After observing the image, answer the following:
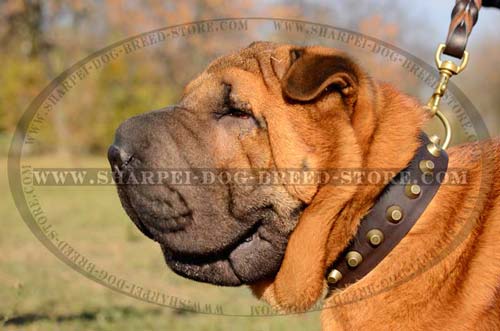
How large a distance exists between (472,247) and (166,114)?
169 cm

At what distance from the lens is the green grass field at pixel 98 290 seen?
20.8 ft

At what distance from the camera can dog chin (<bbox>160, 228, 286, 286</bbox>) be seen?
132 inches

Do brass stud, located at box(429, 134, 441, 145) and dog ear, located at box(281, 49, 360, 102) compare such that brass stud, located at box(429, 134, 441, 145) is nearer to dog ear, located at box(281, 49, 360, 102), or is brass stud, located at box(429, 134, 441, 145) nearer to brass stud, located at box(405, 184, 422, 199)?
brass stud, located at box(405, 184, 422, 199)

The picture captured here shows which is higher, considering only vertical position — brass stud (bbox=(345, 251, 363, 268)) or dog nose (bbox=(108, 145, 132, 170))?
Result: dog nose (bbox=(108, 145, 132, 170))

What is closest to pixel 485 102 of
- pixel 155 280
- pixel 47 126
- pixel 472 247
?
pixel 47 126

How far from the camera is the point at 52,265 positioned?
32.9ft

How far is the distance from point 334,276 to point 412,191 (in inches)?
23.0

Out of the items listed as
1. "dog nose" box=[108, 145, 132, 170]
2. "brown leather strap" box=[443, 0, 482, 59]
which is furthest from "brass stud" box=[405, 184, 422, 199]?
"dog nose" box=[108, 145, 132, 170]

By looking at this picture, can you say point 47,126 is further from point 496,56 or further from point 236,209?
point 496,56

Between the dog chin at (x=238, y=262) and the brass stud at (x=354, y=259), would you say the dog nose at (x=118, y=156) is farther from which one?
the brass stud at (x=354, y=259)

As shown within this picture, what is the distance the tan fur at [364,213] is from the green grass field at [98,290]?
235cm

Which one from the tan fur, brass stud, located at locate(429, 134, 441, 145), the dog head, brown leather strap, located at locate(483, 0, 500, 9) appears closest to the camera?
the tan fur

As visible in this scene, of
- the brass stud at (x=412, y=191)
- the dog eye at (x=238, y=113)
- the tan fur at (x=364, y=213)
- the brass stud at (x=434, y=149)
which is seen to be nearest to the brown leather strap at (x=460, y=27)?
the tan fur at (x=364, y=213)

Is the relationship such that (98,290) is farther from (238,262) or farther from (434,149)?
(434,149)
